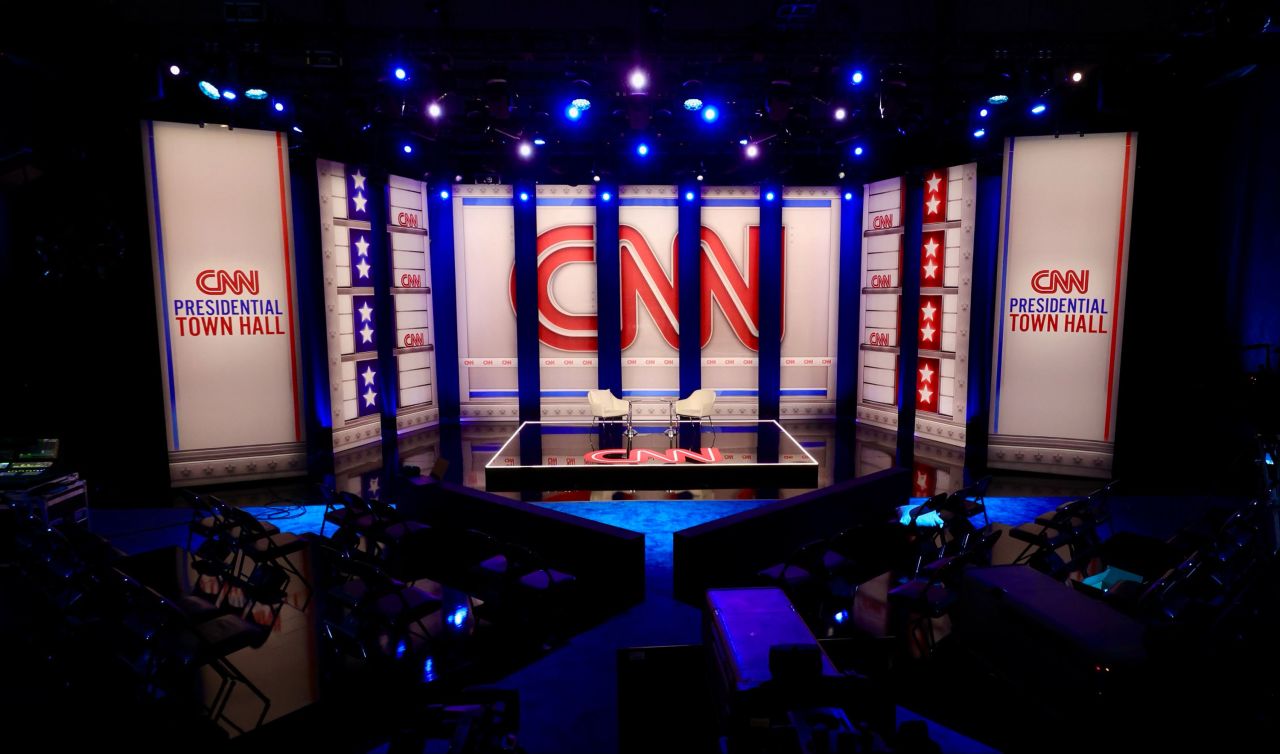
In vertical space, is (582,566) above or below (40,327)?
below

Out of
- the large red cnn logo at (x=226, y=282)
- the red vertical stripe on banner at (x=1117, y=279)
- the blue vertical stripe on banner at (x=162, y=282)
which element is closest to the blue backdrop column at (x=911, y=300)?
the red vertical stripe on banner at (x=1117, y=279)

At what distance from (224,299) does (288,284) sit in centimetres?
74

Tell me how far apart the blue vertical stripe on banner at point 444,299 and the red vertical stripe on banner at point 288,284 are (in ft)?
9.43

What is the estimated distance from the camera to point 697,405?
10047 mm

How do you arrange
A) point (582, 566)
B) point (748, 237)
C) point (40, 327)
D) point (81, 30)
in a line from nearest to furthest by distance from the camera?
point (582, 566) → point (81, 30) → point (40, 327) → point (748, 237)

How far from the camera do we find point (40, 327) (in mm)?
6754

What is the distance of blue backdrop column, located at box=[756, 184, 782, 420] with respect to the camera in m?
11.1

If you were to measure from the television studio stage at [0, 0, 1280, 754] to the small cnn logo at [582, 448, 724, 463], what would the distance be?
0.11 m

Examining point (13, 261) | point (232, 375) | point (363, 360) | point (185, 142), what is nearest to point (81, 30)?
point (185, 142)

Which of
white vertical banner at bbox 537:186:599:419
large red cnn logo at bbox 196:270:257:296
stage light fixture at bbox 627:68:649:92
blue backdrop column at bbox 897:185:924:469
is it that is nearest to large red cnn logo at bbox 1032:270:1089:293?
blue backdrop column at bbox 897:185:924:469

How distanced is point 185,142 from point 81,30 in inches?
58.5

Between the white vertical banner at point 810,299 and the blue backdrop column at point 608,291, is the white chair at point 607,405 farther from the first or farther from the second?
the white vertical banner at point 810,299

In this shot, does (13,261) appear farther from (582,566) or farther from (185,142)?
Answer: (582,566)

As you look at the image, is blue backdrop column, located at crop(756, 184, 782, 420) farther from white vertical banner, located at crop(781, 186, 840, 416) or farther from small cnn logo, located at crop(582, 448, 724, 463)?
small cnn logo, located at crop(582, 448, 724, 463)
